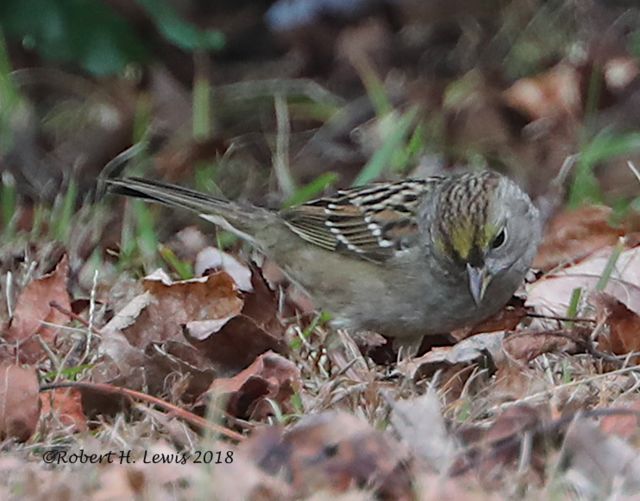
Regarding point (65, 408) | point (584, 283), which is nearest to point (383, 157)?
point (584, 283)

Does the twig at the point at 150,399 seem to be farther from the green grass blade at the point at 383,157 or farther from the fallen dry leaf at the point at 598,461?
the green grass blade at the point at 383,157

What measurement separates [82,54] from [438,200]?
2459 millimetres

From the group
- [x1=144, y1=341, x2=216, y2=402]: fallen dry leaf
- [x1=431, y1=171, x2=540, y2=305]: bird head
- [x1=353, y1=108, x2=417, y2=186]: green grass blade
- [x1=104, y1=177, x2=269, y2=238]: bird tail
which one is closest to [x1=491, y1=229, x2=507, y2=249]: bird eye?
[x1=431, y1=171, x2=540, y2=305]: bird head

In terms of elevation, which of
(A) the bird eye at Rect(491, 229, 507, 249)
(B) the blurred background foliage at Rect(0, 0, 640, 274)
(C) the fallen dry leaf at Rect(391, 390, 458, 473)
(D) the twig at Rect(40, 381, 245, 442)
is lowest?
(B) the blurred background foliage at Rect(0, 0, 640, 274)

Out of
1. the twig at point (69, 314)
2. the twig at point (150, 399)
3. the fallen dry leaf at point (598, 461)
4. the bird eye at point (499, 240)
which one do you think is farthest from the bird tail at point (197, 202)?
A: the fallen dry leaf at point (598, 461)

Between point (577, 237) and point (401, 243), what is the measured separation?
0.90m

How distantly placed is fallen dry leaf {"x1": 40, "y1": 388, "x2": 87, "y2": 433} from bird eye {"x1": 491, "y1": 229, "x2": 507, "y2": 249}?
55.8 inches

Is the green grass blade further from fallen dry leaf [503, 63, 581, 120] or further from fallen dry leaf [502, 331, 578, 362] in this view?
fallen dry leaf [502, 331, 578, 362]

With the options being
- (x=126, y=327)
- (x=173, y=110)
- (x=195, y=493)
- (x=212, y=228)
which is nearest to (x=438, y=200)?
(x=126, y=327)

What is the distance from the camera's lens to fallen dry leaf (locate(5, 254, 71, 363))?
4.86 meters

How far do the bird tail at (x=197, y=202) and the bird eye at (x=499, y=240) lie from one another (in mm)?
1154

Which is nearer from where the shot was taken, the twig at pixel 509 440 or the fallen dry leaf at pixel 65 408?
the twig at pixel 509 440

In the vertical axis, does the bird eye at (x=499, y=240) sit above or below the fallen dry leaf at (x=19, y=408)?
above

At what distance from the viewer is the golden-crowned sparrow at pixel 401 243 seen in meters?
5.00
